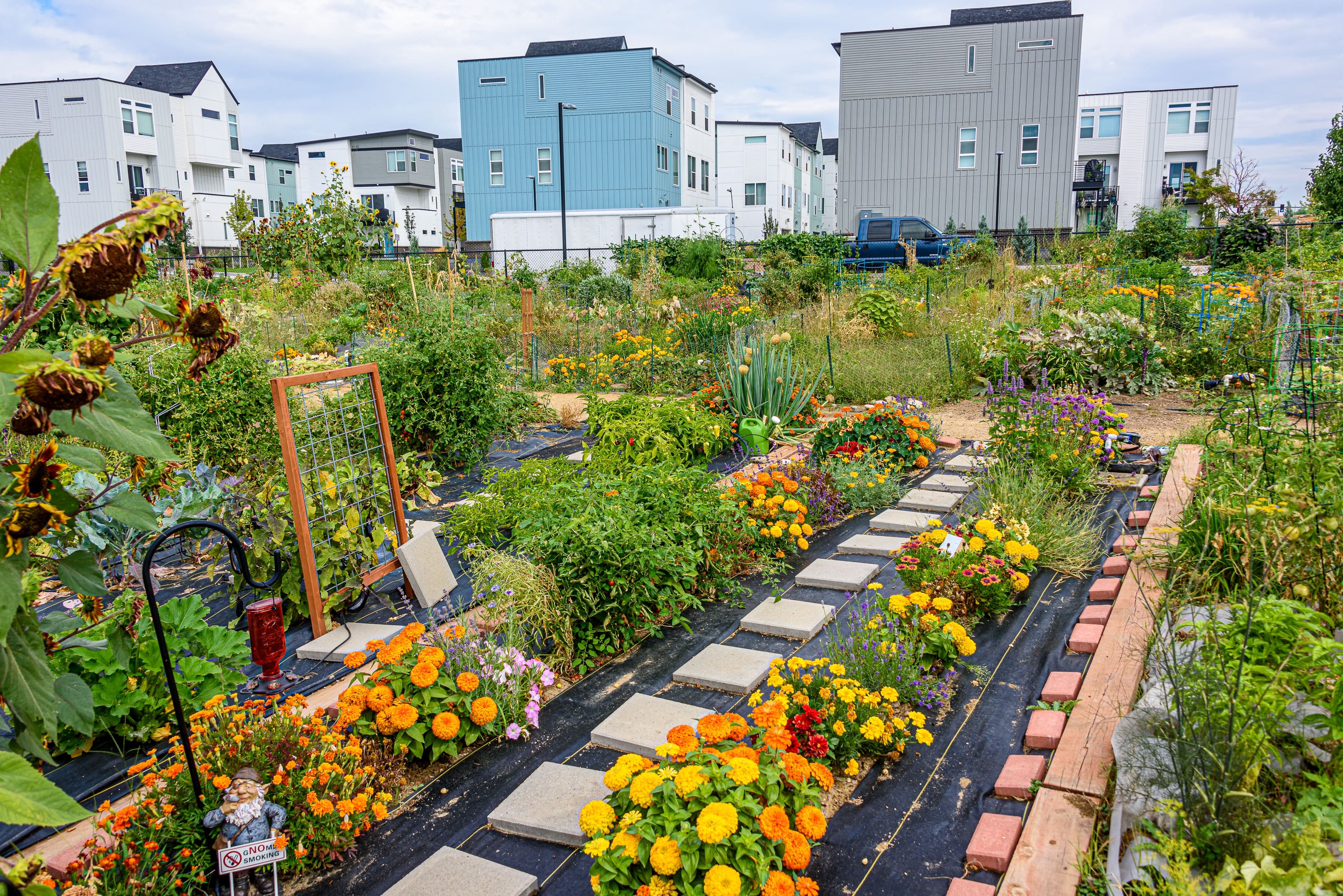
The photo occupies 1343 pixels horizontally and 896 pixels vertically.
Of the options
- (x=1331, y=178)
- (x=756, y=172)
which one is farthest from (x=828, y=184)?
(x=1331, y=178)

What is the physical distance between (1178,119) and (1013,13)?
45.5 feet

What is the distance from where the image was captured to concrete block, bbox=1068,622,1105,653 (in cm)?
340

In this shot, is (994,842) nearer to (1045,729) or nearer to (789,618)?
(1045,729)

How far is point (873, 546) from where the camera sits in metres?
4.69

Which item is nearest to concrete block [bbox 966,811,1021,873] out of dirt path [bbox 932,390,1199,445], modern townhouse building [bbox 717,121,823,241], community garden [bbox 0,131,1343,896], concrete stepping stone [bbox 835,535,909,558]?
community garden [bbox 0,131,1343,896]

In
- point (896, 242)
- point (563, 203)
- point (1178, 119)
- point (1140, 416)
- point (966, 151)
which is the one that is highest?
point (1178, 119)

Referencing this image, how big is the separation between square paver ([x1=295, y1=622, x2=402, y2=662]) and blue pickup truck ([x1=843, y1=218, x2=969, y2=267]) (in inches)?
658

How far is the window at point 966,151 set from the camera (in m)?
25.3

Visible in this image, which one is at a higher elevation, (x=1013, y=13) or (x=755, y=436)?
(x=1013, y=13)

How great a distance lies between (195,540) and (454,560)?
Answer: 1425 millimetres

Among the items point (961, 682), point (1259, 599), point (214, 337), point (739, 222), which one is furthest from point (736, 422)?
point (739, 222)

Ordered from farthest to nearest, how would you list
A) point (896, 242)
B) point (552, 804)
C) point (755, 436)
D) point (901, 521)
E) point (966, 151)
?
point (966, 151) → point (896, 242) → point (755, 436) → point (901, 521) → point (552, 804)

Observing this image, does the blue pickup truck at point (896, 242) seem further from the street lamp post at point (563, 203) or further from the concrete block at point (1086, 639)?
the concrete block at point (1086, 639)

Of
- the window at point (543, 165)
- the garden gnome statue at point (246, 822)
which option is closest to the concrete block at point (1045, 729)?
the garden gnome statue at point (246, 822)
